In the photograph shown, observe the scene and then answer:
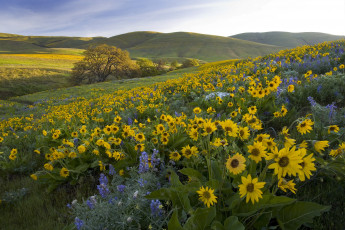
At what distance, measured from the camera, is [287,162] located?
4.66 ft

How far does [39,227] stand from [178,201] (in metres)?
1.65

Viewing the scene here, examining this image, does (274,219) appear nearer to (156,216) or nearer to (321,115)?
(156,216)

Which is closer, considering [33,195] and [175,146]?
[33,195]

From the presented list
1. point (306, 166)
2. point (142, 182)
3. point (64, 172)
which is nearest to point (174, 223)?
point (142, 182)

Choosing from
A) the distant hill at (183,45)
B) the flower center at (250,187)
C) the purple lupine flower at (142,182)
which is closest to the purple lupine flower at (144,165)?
the purple lupine flower at (142,182)

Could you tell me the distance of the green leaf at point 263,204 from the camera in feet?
5.28

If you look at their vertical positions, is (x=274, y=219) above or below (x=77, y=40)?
below

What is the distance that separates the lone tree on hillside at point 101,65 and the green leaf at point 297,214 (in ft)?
137

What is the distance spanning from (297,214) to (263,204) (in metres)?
0.37

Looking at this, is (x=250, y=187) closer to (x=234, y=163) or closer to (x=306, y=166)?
(x=234, y=163)

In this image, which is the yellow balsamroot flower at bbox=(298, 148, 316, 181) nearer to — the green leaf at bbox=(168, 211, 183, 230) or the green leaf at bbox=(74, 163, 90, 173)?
the green leaf at bbox=(168, 211, 183, 230)

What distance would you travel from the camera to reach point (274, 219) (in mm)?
1984

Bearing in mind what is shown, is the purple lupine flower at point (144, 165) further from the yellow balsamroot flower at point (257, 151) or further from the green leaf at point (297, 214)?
the green leaf at point (297, 214)

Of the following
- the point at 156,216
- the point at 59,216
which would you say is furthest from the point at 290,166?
the point at 59,216
